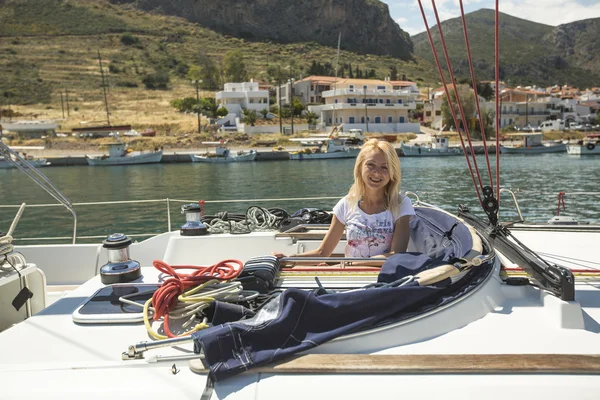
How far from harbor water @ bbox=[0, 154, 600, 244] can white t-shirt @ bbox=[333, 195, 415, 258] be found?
17.2 feet

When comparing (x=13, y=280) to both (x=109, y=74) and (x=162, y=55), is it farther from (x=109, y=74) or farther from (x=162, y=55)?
(x=162, y=55)

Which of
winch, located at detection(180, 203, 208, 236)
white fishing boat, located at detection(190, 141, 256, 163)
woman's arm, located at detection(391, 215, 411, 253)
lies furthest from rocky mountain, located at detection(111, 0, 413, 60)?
woman's arm, located at detection(391, 215, 411, 253)

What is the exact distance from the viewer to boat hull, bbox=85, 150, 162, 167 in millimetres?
49531

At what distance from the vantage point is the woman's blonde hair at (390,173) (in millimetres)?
2975

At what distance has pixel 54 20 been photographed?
412ft

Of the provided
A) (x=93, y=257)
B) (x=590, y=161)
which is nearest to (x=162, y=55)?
(x=590, y=161)

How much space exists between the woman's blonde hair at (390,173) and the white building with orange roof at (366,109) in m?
64.5

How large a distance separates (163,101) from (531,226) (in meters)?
80.3

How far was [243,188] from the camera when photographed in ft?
97.7

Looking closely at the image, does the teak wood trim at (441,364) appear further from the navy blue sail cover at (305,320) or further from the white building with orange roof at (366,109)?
the white building with orange roof at (366,109)

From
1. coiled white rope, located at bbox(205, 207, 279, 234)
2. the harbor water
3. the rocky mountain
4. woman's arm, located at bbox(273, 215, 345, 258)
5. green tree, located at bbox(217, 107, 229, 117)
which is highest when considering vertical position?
the rocky mountain

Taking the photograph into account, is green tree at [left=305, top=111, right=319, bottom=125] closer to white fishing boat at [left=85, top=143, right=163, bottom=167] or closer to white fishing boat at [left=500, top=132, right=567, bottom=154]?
white fishing boat at [left=85, top=143, right=163, bottom=167]

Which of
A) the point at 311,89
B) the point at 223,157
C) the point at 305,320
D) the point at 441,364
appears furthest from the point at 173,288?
the point at 311,89

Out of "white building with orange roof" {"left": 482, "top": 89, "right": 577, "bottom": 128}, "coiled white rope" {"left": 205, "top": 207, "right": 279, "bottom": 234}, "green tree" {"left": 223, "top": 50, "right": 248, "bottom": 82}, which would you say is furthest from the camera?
"green tree" {"left": 223, "top": 50, "right": 248, "bottom": 82}
